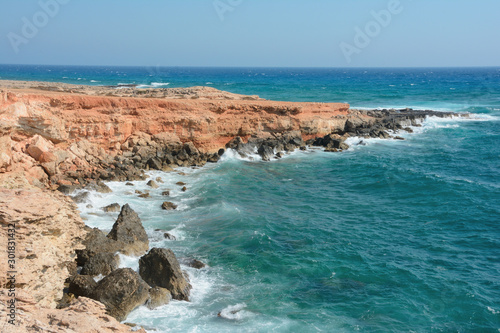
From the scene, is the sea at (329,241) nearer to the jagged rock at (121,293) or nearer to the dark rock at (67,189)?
the jagged rock at (121,293)

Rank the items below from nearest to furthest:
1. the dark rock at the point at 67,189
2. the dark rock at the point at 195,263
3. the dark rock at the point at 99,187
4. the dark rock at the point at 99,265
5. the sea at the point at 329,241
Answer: the sea at the point at 329,241 < the dark rock at the point at 99,265 < the dark rock at the point at 195,263 < the dark rock at the point at 67,189 < the dark rock at the point at 99,187

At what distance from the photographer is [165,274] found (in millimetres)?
11812

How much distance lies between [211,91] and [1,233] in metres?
30.6

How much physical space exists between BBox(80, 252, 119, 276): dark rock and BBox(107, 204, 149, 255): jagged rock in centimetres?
113

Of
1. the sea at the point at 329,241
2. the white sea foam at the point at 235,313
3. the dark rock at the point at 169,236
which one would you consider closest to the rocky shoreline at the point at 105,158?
the sea at the point at 329,241

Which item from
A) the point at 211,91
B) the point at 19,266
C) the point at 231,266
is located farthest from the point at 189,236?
the point at 211,91

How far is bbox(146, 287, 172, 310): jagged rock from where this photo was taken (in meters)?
11.0

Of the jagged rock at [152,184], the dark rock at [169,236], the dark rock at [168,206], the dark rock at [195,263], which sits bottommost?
the dark rock at [195,263]

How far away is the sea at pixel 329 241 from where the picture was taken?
1102cm

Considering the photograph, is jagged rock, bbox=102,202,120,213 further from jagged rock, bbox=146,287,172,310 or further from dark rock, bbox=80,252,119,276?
jagged rock, bbox=146,287,172,310

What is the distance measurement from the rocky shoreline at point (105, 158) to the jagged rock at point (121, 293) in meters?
0.03

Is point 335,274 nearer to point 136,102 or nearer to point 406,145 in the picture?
point 136,102

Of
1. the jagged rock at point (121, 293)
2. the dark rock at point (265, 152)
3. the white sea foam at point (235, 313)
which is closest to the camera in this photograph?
the jagged rock at point (121, 293)

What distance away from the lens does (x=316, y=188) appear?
2273 cm
